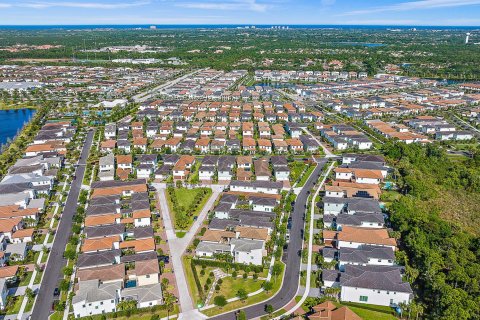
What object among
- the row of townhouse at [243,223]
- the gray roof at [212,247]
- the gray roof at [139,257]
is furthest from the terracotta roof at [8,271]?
the gray roof at [212,247]

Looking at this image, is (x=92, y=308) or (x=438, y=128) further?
(x=438, y=128)

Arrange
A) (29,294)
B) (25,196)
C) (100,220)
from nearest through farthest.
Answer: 1. (29,294)
2. (100,220)
3. (25,196)

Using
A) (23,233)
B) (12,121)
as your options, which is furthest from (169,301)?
(12,121)

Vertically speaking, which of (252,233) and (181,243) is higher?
(252,233)

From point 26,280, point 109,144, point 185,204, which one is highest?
point 109,144

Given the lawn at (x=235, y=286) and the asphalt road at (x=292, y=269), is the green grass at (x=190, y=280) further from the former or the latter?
the asphalt road at (x=292, y=269)

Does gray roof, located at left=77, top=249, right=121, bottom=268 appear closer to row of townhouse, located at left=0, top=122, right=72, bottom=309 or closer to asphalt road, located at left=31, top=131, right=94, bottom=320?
asphalt road, located at left=31, top=131, right=94, bottom=320

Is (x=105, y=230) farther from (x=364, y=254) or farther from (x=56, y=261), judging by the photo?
(x=364, y=254)

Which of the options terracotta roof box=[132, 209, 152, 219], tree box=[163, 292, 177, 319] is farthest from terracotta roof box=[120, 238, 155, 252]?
tree box=[163, 292, 177, 319]
